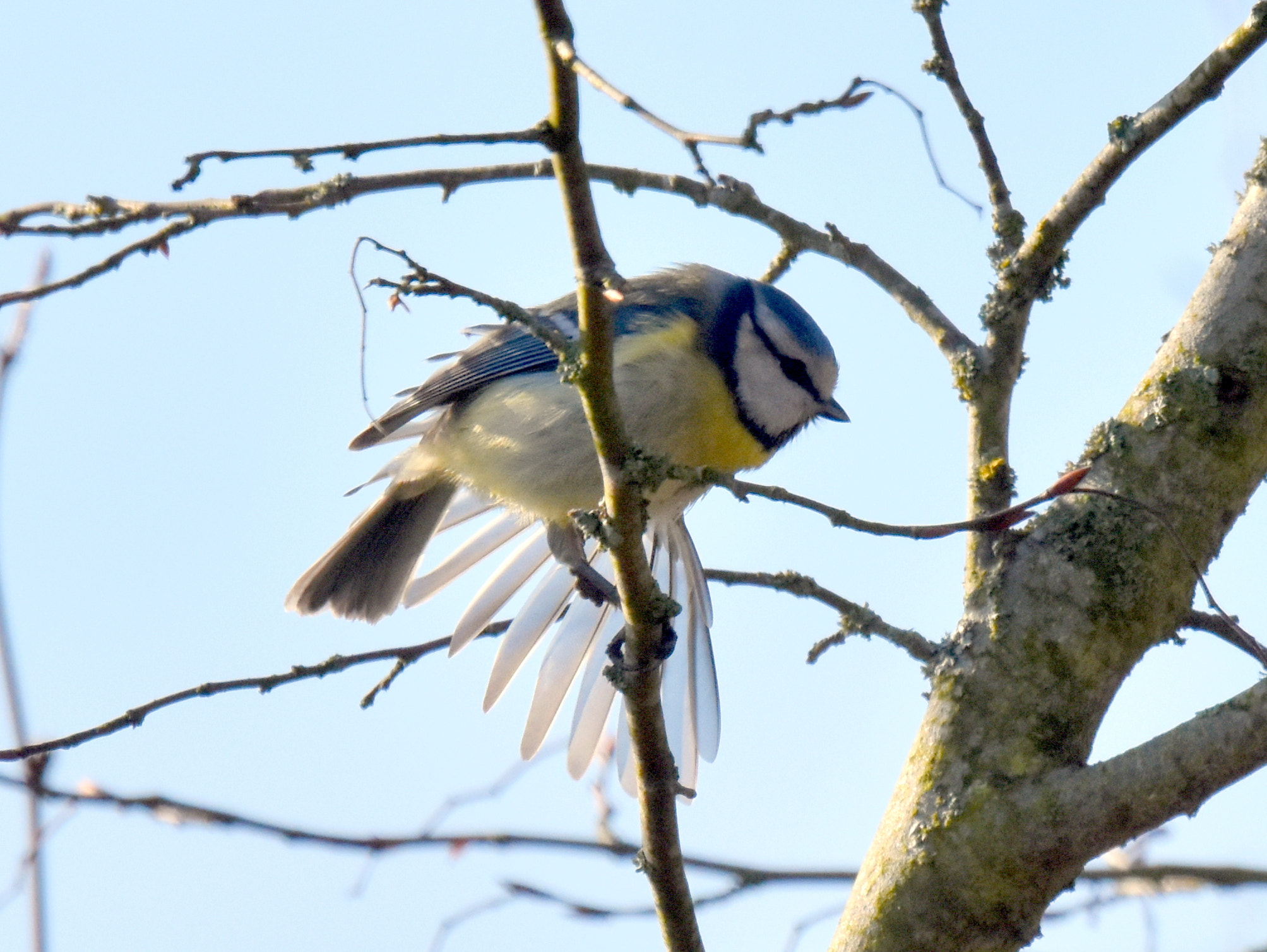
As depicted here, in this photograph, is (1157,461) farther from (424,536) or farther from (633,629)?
(424,536)

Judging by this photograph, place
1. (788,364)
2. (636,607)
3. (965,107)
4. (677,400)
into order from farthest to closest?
(788,364) → (677,400) → (965,107) → (636,607)

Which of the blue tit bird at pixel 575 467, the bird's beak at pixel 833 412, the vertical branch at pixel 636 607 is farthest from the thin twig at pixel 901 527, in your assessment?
the bird's beak at pixel 833 412

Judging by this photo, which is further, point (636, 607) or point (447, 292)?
point (636, 607)

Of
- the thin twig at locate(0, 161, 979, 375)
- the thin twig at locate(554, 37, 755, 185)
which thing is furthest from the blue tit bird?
the thin twig at locate(554, 37, 755, 185)

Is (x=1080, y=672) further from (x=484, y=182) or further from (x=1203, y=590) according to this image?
(x=484, y=182)

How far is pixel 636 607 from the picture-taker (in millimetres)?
2156

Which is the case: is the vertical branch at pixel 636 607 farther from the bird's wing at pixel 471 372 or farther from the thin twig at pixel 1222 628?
the bird's wing at pixel 471 372

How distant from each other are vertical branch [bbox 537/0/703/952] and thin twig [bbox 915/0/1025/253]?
1.01 meters

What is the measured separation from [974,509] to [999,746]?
456mm

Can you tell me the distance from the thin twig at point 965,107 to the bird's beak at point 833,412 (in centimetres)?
158

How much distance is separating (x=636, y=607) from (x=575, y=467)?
143cm

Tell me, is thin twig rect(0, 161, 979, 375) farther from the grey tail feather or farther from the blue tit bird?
the grey tail feather

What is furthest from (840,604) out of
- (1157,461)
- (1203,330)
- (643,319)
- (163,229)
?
(643,319)

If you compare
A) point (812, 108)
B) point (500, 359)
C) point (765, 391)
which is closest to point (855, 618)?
point (812, 108)
